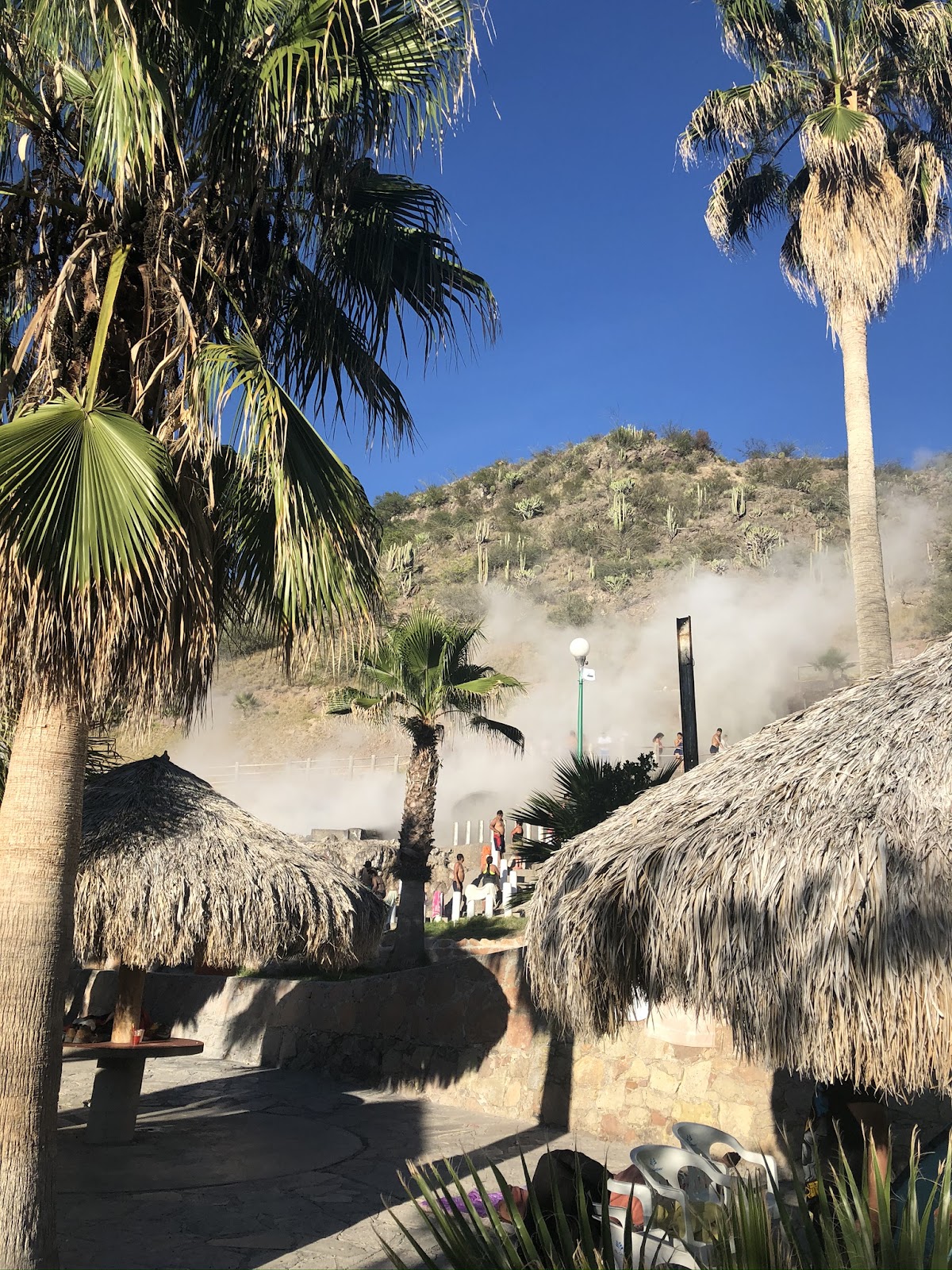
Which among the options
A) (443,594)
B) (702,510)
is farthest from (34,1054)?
(702,510)

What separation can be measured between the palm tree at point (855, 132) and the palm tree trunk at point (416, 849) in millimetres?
6923

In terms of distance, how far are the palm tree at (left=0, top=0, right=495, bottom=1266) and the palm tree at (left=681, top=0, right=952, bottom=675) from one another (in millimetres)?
6974

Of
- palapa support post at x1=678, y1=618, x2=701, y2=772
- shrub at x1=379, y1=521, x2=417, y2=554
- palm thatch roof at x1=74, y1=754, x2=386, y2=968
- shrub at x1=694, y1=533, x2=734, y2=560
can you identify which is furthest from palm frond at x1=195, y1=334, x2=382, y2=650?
shrub at x1=694, y1=533, x2=734, y2=560

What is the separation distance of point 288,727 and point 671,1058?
36376 mm

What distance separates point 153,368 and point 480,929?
42.4 feet

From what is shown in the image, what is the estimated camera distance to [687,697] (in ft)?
31.2

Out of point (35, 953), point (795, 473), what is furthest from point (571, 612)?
point (35, 953)

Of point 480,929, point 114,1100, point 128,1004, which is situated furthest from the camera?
point 480,929

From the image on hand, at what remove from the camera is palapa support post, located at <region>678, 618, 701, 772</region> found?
913 centimetres

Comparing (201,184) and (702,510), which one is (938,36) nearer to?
(201,184)

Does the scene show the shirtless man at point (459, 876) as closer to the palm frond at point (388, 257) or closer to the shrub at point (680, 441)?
the palm frond at point (388, 257)

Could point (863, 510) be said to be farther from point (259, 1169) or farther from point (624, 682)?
point (624, 682)

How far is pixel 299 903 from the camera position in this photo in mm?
8531

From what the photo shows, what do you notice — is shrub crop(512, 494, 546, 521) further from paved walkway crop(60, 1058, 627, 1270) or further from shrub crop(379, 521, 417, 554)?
paved walkway crop(60, 1058, 627, 1270)
